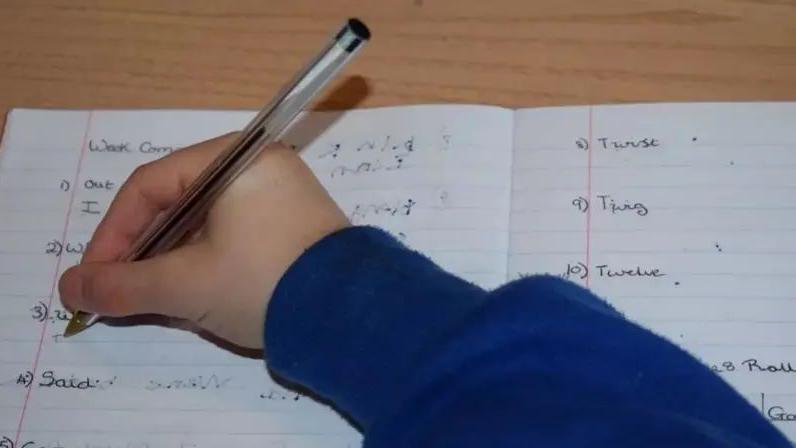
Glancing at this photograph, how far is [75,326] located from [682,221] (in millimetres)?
352

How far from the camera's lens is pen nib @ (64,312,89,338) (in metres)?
0.65

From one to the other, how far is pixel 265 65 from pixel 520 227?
0.20 meters

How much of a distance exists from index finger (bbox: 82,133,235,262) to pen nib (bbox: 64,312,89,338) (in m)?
0.04

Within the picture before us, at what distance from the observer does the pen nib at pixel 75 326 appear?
647 mm

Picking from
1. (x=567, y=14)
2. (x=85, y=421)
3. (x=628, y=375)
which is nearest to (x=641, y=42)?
(x=567, y=14)

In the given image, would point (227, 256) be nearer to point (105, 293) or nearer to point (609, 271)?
point (105, 293)

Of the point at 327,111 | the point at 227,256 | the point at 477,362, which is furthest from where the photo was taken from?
the point at 327,111

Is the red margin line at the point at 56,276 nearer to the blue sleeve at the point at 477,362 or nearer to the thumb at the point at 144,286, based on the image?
the thumb at the point at 144,286

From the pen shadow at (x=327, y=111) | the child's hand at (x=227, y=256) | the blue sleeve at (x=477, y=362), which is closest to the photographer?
the blue sleeve at (x=477, y=362)

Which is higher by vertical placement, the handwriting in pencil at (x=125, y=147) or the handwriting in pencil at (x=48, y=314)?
the handwriting in pencil at (x=125, y=147)

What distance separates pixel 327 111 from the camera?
695mm

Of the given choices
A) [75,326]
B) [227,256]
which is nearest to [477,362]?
[227,256]

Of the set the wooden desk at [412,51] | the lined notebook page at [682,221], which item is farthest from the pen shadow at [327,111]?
the lined notebook page at [682,221]

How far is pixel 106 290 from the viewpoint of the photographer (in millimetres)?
609
